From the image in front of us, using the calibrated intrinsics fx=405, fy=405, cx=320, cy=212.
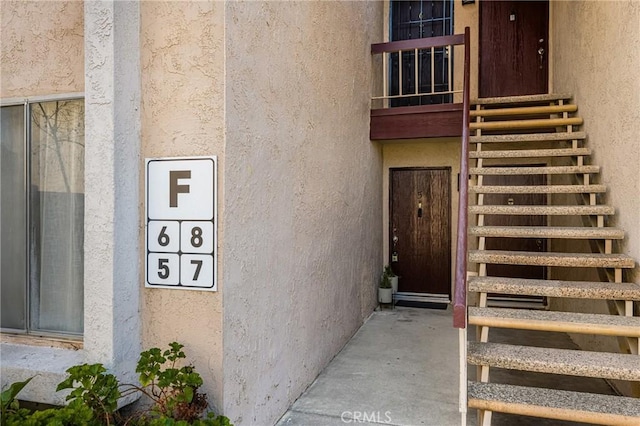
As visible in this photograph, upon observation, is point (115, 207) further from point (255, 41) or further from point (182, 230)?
point (255, 41)

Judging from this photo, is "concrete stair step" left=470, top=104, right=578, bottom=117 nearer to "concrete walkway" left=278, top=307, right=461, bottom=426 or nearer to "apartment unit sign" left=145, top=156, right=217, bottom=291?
"concrete walkway" left=278, top=307, right=461, bottom=426

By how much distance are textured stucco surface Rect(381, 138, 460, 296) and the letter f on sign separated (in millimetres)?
4450

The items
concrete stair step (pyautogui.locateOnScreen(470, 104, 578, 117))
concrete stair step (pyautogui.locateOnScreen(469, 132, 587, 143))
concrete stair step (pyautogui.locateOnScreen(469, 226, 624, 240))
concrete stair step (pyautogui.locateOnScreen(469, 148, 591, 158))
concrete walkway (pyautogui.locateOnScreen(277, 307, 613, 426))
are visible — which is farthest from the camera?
concrete stair step (pyautogui.locateOnScreen(470, 104, 578, 117))

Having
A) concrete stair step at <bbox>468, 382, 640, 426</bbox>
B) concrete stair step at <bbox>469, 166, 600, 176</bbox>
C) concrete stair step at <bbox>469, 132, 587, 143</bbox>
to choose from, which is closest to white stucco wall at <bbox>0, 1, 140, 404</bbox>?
concrete stair step at <bbox>468, 382, 640, 426</bbox>

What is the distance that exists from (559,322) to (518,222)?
349 cm

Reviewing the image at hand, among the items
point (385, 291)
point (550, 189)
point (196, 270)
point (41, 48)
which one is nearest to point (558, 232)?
point (550, 189)

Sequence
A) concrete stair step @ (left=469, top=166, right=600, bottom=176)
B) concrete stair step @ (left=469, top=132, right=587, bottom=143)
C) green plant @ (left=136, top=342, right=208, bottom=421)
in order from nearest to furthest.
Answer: green plant @ (left=136, top=342, right=208, bottom=421) < concrete stair step @ (left=469, top=166, right=600, bottom=176) < concrete stair step @ (left=469, top=132, right=587, bottom=143)

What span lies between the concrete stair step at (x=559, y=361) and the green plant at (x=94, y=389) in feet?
6.23

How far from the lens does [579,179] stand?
13.1 ft

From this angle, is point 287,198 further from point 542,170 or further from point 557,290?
point 542,170

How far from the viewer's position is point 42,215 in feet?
7.45

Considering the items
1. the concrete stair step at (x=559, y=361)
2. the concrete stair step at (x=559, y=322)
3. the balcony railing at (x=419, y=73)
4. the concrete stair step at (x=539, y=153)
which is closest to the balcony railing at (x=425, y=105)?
the balcony railing at (x=419, y=73)

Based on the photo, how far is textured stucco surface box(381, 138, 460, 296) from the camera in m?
5.95

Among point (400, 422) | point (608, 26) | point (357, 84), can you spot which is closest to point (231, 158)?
point (400, 422)
